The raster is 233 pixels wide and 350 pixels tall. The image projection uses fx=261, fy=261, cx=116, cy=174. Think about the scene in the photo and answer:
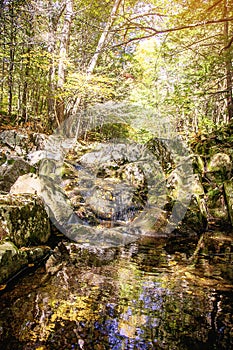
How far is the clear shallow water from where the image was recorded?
1905mm

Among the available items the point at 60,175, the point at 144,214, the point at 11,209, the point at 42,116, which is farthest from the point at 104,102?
the point at 11,209

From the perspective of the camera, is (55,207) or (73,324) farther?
(55,207)

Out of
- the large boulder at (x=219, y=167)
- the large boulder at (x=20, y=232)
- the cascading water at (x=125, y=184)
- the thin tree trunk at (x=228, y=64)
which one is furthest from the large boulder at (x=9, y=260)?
the large boulder at (x=219, y=167)

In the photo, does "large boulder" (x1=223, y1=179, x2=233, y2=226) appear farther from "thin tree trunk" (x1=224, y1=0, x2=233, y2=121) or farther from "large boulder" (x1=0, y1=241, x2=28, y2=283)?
"large boulder" (x1=0, y1=241, x2=28, y2=283)

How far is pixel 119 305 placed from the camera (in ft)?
7.99

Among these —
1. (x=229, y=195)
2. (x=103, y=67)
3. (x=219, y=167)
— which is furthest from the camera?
(x=103, y=67)

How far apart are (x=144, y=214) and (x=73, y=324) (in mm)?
4730

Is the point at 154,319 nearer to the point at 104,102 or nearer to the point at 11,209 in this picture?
the point at 11,209

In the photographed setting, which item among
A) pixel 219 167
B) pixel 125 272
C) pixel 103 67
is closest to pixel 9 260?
pixel 125 272

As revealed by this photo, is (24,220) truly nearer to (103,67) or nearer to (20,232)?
(20,232)

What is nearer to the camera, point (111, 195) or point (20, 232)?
point (20, 232)

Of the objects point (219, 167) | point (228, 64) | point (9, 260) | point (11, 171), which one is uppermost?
point (228, 64)

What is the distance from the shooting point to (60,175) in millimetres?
7305

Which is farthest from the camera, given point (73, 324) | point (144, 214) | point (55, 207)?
point (144, 214)
